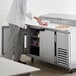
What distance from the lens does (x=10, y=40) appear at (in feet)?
15.6

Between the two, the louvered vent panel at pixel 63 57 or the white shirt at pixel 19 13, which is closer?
the louvered vent panel at pixel 63 57

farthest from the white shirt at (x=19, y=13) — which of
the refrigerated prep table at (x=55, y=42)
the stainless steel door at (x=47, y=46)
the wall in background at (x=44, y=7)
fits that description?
the wall in background at (x=44, y=7)

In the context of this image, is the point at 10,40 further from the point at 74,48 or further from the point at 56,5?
the point at 56,5

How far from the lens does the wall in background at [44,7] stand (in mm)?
5586

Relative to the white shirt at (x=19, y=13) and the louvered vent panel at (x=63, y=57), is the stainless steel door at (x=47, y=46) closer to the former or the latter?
the louvered vent panel at (x=63, y=57)

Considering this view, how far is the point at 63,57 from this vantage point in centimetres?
436

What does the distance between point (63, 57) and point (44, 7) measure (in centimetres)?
216

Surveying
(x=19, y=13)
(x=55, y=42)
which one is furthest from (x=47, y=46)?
(x=19, y=13)

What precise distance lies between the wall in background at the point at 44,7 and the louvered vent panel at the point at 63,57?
5.96 ft

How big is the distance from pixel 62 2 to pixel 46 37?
2.10m

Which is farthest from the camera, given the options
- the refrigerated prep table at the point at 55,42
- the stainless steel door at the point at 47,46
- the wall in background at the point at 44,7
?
the wall in background at the point at 44,7

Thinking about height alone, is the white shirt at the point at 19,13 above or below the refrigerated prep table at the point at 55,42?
above

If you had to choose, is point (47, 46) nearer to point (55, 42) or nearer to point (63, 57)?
point (55, 42)

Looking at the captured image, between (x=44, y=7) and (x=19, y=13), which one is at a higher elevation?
(x=44, y=7)
